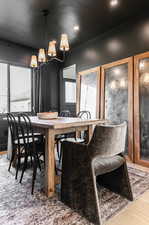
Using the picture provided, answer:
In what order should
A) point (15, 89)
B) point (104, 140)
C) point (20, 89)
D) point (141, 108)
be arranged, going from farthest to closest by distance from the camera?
point (20, 89), point (15, 89), point (141, 108), point (104, 140)

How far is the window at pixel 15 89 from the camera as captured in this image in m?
4.05

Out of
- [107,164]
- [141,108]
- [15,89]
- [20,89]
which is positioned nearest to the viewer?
[107,164]

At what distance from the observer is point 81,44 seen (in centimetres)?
423

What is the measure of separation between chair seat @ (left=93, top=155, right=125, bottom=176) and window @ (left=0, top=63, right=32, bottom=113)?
3.24m

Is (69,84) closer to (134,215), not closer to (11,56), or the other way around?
(11,56)

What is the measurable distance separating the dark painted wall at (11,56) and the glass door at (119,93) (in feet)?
7.27

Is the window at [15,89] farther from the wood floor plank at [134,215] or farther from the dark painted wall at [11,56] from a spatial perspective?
the wood floor plank at [134,215]

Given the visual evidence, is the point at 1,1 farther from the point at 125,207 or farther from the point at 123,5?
the point at 125,207

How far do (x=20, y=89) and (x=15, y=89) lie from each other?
5.9 inches

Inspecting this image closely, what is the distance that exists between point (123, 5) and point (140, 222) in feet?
10.3

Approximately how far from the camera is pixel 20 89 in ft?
14.4

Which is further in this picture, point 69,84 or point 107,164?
point 69,84

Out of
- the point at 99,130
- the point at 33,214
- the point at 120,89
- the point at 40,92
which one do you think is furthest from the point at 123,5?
the point at 33,214

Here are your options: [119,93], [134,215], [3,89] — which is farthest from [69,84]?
[134,215]
